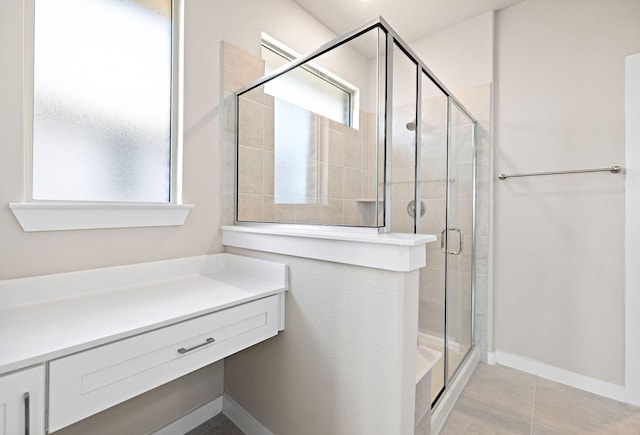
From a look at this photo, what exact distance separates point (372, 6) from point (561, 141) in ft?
5.44

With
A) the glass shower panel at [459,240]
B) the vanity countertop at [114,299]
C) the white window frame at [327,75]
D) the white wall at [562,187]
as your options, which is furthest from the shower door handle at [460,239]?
the vanity countertop at [114,299]

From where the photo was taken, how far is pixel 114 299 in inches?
45.8

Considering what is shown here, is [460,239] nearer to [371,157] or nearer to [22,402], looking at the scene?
[371,157]

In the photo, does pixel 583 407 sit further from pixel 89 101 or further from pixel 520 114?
pixel 89 101

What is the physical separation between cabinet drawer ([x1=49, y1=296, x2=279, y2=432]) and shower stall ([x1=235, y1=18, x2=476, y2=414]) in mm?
526

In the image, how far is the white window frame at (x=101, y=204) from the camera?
1099 millimetres

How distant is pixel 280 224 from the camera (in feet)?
4.90

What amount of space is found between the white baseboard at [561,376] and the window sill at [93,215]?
247 cm

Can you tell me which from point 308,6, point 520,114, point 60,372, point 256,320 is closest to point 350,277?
point 256,320

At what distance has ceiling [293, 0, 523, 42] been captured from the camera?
2.20m

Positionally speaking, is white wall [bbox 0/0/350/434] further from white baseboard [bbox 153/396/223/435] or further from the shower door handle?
the shower door handle

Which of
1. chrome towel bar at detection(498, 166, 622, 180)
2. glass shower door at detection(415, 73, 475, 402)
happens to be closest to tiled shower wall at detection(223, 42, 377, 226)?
glass shower door at detection(415, 73, 475, 402)

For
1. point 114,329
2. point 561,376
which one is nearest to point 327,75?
point 114,329

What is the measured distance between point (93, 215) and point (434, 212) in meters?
1.83
